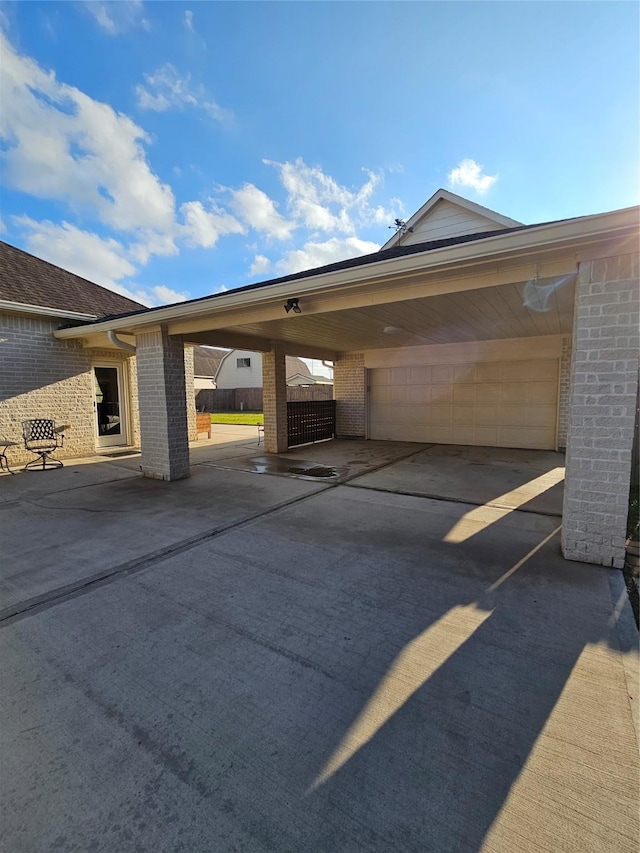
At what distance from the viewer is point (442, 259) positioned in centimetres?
375

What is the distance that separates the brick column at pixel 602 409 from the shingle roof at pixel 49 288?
9.48 meters

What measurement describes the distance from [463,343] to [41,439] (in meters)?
9.97

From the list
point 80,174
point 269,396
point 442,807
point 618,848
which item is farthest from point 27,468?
point 618,848

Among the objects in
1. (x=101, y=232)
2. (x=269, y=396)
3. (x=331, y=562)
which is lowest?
(x=331, y=562)

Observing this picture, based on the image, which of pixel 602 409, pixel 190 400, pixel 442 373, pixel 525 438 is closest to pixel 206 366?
pixel 190 400

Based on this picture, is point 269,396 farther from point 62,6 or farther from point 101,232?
point 101,232

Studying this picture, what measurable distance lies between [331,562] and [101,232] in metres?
13.0

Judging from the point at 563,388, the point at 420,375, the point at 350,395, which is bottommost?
the point at 350,395

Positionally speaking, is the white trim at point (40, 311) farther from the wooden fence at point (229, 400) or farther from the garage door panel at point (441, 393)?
the wooden fence at point (229, 400)

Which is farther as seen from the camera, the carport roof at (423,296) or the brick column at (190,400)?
the brick column at (190,400)

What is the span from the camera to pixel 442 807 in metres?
1.38

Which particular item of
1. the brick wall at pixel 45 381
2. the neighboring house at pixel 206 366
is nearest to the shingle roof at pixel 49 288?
the brick wall at pixel 45 381

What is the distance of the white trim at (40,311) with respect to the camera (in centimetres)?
730

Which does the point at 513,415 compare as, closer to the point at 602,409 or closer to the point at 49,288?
the point at 602,409
